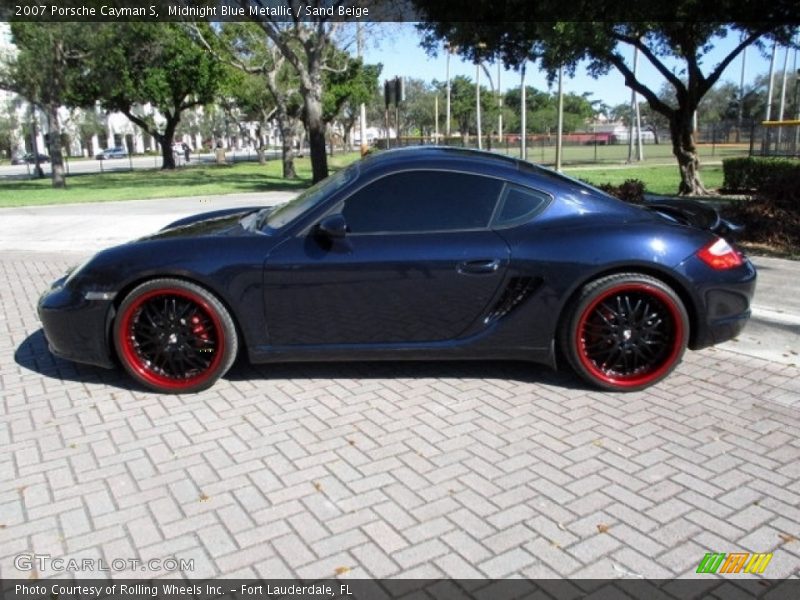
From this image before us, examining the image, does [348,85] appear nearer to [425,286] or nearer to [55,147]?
[55,147]

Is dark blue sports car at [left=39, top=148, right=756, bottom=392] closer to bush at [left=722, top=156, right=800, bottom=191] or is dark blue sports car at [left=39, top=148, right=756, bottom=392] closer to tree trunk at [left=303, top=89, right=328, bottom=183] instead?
bush at [left=722, top=156, right=800, bottom=191]

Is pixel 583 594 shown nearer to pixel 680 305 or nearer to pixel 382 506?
pixel 382 506

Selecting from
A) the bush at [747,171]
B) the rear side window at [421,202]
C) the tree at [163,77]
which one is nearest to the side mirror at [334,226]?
the rear side window at [421,202]

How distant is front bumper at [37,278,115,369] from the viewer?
406 centimetres

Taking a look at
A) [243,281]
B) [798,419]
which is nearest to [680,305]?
[798,419]

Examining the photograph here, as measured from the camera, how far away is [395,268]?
154 inches

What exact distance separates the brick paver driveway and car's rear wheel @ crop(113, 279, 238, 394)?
15 centimetres

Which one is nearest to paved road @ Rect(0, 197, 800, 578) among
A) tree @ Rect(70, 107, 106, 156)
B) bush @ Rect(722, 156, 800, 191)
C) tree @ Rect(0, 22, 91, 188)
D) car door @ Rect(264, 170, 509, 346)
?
car door @ Rect(264, 170, 509, 346)

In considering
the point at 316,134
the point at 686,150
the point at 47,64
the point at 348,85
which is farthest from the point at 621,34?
the point at 348,85

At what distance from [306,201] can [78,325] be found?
1.65m

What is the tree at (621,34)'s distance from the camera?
9.73m

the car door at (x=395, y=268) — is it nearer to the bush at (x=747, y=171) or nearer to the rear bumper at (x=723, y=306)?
the rear bumper at (x=723, y=306)

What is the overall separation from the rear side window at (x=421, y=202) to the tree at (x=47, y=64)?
75.7ft

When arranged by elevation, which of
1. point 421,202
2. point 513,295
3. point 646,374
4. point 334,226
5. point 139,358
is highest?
point 421,202
